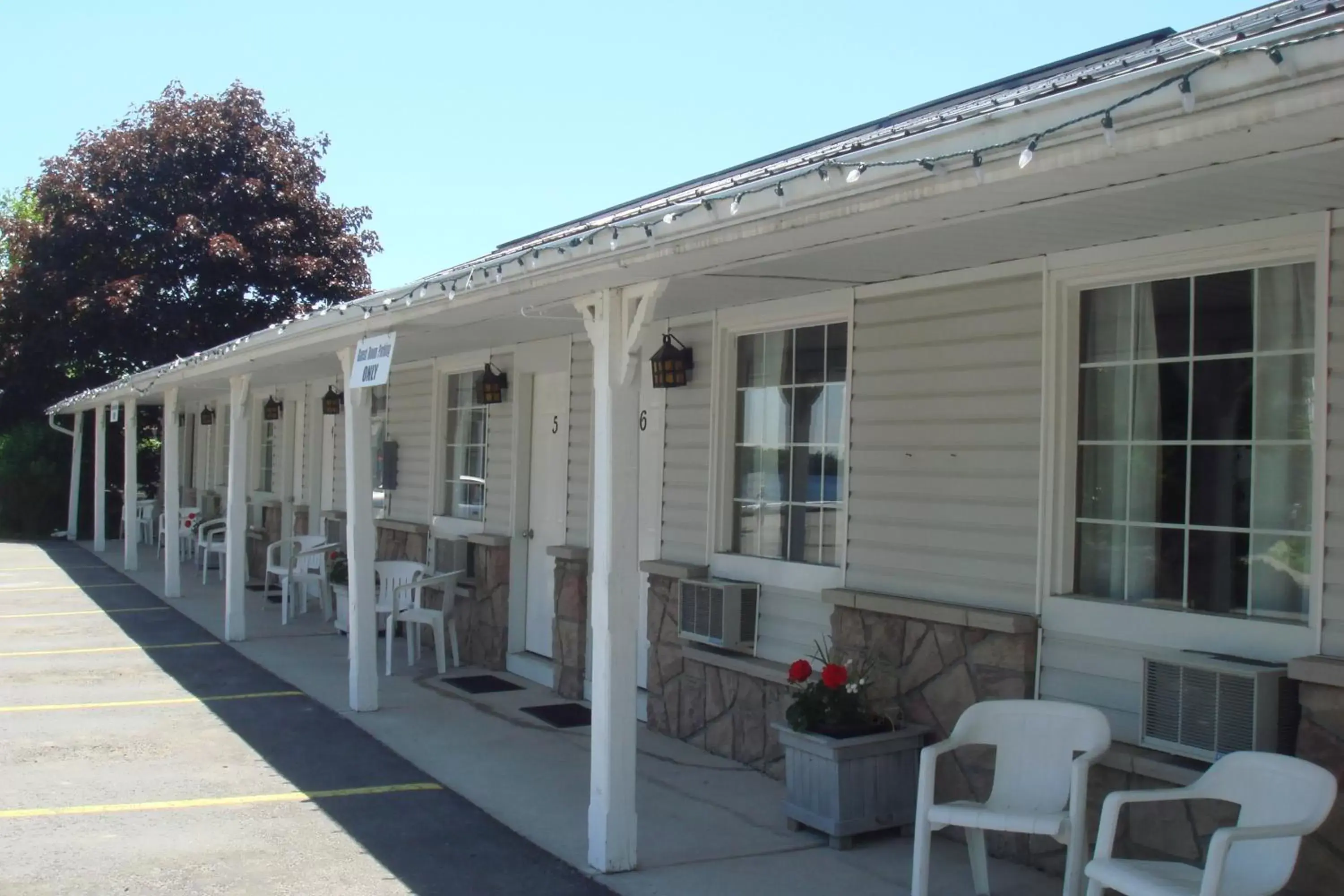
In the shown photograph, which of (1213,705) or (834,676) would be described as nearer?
(1213,705)

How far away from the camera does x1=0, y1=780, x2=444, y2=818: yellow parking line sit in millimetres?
5527

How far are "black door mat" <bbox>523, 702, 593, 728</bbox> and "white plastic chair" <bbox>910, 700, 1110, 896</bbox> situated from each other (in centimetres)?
329

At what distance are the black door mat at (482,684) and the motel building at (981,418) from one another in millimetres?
576

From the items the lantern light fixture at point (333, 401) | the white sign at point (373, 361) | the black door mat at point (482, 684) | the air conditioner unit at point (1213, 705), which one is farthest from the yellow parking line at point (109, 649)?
the air conditioner unit at point (1213, 705)

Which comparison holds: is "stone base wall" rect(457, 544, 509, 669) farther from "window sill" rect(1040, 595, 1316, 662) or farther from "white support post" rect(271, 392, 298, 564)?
"white support post" rect(271, 392, 298, 564)

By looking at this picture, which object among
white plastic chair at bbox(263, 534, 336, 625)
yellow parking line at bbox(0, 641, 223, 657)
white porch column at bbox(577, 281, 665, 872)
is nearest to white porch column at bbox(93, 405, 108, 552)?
white plastic chair at bbox(263, 534, 336, 625)

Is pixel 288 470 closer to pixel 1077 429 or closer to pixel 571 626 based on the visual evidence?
pixel 571 626

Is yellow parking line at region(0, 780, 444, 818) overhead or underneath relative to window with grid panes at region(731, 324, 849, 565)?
underneath

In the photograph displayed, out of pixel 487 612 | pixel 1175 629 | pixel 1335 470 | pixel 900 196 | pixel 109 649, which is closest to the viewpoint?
pixel 900 196

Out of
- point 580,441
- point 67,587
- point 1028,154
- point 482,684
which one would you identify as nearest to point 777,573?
point 580,441

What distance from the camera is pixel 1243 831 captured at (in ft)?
10.4

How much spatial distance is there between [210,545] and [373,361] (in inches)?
342

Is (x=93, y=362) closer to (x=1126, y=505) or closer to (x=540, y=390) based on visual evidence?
(x=540, y=390)

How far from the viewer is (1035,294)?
4.93 meters
